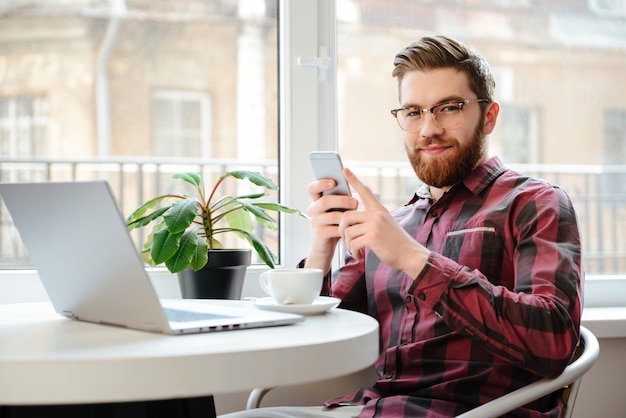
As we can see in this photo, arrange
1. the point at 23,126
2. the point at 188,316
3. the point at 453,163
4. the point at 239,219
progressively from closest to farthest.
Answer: the point at 188,316
the point at 453,163
the point at 239,219
the point at 23,126

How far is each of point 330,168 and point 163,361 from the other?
692 mm

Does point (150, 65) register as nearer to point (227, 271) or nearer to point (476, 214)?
point (227, 271)

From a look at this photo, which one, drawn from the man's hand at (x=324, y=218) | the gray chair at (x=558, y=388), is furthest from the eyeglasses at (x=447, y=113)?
the gray chair at (x=558, y=388)

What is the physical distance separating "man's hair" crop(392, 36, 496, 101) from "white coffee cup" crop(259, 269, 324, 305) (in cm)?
68

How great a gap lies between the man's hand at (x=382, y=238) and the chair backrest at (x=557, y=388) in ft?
0.84

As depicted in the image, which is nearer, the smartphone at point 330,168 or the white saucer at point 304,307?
the white saucer at point 304,307

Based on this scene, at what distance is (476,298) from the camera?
1.47m

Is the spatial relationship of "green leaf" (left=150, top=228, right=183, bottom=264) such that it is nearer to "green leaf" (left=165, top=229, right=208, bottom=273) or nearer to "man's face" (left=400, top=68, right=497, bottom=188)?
"green leaf" (left=165, top=229, right=208, bottom=273)

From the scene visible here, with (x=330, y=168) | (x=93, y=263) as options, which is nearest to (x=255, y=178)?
(x=330, y=168)

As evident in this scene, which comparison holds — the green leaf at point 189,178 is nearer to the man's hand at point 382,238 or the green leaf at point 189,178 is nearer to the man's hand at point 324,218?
the man's hand at point 324,218

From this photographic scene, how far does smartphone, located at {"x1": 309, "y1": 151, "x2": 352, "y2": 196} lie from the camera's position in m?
1.53

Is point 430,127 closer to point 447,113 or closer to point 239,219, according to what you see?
point 447,113

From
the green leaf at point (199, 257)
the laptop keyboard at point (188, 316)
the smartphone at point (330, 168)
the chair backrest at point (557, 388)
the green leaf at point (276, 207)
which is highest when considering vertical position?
the smartphone at point (330, 168)

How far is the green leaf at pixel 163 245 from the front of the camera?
6.87ft
